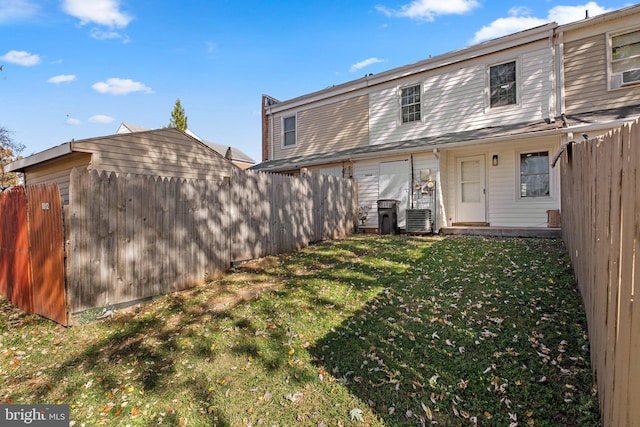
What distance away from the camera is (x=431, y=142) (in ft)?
34.5

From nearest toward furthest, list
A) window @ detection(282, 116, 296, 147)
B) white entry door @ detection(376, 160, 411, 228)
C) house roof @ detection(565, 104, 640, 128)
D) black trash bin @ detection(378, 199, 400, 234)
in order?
house roof @ detection(565, 104, 640, 128), black trash bin @ detection(378, 199, 400, 234), white entry door @ detection(376, 160, 411, 228), window @ detection(282, 116, 296, 147)

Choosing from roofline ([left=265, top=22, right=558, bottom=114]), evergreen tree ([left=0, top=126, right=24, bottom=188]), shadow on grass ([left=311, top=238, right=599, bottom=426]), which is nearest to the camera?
shadow on grass ([left=311, top=238, right=599, bottom=426])

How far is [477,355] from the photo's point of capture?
318 cm

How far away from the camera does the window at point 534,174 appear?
943cm

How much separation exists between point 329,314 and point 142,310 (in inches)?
113

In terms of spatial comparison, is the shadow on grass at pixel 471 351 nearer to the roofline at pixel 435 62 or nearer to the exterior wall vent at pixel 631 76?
the exterior wall vent at pixel 631 76

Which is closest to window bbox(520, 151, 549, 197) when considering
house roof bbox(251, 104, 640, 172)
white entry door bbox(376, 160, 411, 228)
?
house roof bbox(251, 104, 640, 172)

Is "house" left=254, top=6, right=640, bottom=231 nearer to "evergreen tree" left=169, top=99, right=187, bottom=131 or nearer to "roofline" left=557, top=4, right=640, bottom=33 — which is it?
"roofline" left=557, top=4, right=640, bottom=33

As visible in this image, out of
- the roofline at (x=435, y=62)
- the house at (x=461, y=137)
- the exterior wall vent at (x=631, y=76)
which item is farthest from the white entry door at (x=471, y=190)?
the exterior wall vent at (x=631, y=76)

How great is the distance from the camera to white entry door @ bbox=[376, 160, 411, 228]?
11220 mm

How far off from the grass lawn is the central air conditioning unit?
15.0ft

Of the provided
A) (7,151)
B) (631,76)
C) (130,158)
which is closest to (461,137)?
(631,76)

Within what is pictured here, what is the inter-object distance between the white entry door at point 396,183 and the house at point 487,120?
0.12ft

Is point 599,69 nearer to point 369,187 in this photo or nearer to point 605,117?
point 605,117
